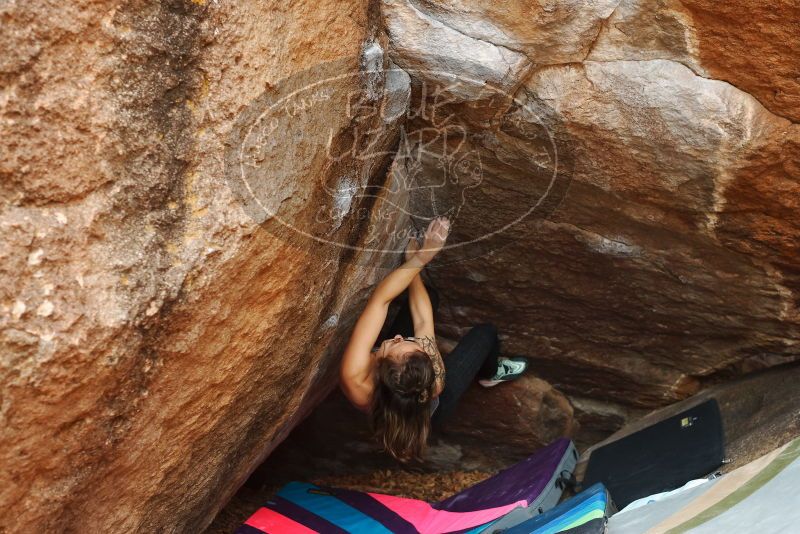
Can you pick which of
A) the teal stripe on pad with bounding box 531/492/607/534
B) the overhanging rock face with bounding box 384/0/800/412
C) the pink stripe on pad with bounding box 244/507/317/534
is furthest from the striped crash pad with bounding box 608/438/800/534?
the pink stripe on pad with bounding box 244/507/317/534

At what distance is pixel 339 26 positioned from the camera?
236 cm

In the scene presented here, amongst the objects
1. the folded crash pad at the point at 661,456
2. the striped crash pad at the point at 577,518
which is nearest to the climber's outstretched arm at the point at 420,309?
the striped crash pad at the point at 577,518

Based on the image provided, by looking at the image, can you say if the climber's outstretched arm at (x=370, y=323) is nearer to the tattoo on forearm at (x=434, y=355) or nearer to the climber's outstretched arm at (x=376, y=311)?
the climber's outstretched arm at (x=376, y=311)

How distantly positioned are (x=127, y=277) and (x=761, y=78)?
73.5 inches

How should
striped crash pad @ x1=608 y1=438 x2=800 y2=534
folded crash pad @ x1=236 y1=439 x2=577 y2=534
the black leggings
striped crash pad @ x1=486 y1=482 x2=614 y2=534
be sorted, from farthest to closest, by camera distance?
the black leggings < folded crash pad @ x1=236 y1=439 x2=577 y2=534 < striped crash pad @ x1=486 y1=482 x2=614 y2=534 < striped crash pad @ x1=608 y1=438 x2=800 y2=534

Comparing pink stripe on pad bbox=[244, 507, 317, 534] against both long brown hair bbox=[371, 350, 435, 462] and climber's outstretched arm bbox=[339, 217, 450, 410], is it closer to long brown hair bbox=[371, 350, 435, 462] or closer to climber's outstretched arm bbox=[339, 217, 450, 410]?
long brown hair bbox=[371, 350, 435, 462]

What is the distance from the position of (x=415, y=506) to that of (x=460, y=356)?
0.67 m

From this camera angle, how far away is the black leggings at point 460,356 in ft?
12.2

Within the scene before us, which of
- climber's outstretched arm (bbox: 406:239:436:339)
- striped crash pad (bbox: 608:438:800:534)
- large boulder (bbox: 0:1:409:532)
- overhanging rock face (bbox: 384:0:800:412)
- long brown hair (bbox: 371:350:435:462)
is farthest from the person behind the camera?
climber's outstretched arm (bbox: 406:239:436:339)

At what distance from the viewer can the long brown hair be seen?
3293 mm

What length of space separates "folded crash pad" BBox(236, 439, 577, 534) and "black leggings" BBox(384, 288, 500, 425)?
0.38m

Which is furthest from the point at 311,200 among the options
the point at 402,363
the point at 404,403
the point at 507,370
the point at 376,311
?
the point at 507,370

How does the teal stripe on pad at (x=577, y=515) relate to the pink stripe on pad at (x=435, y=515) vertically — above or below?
above

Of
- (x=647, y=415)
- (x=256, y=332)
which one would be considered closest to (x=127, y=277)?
(x=256, y=332)
